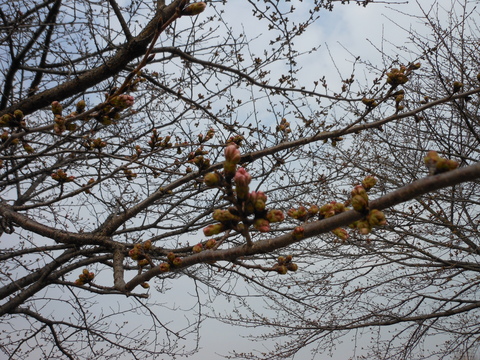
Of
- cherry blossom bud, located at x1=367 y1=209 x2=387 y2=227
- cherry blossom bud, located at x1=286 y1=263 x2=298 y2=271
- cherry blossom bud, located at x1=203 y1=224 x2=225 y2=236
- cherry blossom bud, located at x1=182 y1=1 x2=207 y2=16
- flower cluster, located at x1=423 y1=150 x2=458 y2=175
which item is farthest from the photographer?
cherry blossom bud, located at x1=286 y1=263 x2=298 y2=271

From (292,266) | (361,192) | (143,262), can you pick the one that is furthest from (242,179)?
(143,262)

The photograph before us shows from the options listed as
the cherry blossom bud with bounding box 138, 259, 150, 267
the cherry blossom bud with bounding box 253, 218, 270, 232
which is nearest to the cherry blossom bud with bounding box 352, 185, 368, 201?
the cherry blossom bud with bounding box 253, 218, 270, 232

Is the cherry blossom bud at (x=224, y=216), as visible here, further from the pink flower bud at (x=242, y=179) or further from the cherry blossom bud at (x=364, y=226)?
the cherry blossom bud at (x=364, y=226)

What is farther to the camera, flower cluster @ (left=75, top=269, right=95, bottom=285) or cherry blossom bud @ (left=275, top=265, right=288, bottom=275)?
flower cluster @ (left=75, top=269, right=95, bottom=285)

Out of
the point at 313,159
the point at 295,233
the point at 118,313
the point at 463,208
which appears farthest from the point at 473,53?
the point at 118,313

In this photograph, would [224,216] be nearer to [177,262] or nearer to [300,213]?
[300,213]

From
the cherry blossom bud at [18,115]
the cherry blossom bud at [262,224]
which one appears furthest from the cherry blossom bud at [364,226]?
the cherry blossom bud at [18,115]

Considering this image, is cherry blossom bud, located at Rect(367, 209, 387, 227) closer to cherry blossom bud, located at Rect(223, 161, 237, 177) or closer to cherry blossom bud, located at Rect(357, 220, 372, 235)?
cherry blossom bud, located at Rect(357, 220, 372, 235)

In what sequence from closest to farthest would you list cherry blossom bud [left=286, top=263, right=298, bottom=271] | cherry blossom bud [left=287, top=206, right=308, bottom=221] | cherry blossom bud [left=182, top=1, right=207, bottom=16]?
cherry blossom bud [left=287, top=206, right=308, bottom=221], cherry blossom bud [left=182, top=1, right=207, bottom=16], cherry blossom bud [left=286, top=263, right=298, bottom=271]

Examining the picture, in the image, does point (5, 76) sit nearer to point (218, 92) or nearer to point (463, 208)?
point (218, 92)

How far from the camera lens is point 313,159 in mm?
5750

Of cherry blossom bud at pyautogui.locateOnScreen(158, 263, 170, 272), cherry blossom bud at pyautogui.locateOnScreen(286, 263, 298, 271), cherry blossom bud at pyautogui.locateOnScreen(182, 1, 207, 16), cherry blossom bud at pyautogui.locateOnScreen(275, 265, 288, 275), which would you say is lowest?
cherry blossom bud at pyautogui.locateOnScreen(275, 265, 288, 275)

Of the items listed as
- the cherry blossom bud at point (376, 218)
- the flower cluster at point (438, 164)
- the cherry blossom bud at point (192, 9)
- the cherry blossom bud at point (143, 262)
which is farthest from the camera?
the cherry blossom bud at point (143, 262)

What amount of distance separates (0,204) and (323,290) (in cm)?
514
